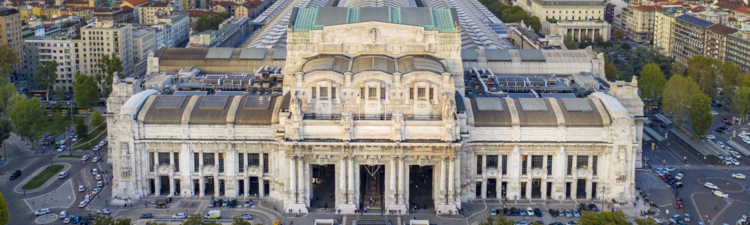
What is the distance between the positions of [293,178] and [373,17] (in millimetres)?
39444

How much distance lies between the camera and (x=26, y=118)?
19238 cm

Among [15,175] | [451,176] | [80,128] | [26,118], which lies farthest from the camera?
[80,128]

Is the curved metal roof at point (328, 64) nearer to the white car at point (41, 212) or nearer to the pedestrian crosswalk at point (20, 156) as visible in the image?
the white car at point (41, 212)

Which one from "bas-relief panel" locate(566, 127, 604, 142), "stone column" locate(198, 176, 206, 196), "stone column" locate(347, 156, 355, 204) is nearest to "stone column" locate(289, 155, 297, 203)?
"stone column" locate(347, 156, 355, 204)

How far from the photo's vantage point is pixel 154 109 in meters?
153

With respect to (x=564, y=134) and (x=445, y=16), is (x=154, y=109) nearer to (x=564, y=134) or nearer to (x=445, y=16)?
(x=445, y=16)

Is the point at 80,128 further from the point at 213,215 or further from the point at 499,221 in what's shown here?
the point at 499,221

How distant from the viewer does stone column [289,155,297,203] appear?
144 meters

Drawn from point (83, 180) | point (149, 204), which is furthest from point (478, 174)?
point (83, 180)

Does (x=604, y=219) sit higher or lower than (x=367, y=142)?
lower

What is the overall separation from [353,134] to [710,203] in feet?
233

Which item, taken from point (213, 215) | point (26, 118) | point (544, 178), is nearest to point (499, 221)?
point (544, 178)

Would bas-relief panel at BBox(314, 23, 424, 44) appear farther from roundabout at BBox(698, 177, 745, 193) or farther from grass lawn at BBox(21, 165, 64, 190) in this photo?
roundabout at BBox(698, 177, 745, 193)

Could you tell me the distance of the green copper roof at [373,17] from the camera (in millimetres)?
164250
